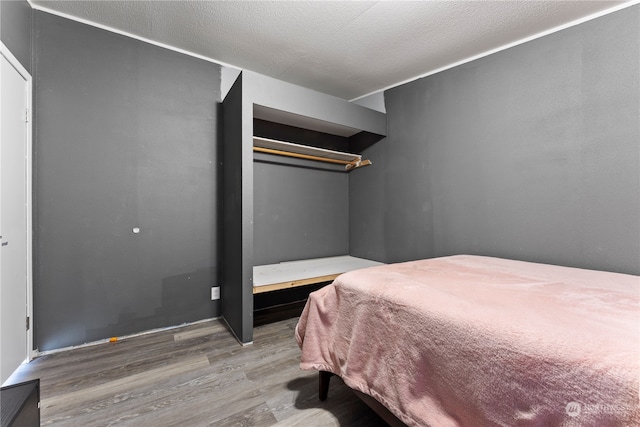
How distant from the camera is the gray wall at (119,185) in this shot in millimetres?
1818

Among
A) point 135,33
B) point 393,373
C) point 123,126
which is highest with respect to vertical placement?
point 135,33

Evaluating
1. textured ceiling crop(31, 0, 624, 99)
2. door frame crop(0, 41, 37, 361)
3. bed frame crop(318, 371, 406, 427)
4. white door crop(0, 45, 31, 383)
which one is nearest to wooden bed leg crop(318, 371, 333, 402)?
bed frame crop(318, 371, 406, 427)

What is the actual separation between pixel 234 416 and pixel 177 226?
1554 millimetres

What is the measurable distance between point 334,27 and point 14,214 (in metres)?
2.42

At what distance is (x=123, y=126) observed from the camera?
2037mm

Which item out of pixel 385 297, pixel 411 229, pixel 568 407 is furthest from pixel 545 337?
pixel 411 229

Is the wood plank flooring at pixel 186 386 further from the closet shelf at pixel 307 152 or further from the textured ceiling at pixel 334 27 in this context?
the textured ceiling at pixel 334 27

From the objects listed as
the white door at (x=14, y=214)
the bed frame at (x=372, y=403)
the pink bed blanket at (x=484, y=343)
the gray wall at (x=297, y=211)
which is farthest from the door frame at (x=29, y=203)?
the bed frame at (x=372, y=403)

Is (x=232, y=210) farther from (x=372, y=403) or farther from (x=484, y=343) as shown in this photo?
(x=484, y=343)

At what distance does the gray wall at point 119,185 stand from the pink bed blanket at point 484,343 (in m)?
1.48

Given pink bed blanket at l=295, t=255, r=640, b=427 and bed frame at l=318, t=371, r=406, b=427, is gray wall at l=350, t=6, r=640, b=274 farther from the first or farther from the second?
bed frame at l=318, t=371, r=406, b=427

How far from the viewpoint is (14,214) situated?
155 cm

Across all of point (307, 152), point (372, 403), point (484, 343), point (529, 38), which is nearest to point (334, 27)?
point (307, 152)

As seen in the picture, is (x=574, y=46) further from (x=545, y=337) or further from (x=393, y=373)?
(x=393, y=373)
